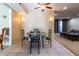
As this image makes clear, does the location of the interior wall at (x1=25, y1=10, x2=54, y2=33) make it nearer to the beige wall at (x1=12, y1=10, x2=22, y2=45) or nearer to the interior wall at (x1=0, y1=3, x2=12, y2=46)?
the beige wall at (x1=12, y1=10, x2=22, y2=45)

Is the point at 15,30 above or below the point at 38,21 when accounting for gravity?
below

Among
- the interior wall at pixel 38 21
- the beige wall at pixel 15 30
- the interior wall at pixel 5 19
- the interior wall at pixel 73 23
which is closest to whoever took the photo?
the interior wall at pixel 5 19

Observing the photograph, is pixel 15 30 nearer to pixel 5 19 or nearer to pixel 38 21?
pixel 5 19

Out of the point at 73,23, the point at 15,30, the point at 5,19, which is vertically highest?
the point at 73,23

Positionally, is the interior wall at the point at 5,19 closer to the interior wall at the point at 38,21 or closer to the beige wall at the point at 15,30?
the beige wall at the point at 15,30

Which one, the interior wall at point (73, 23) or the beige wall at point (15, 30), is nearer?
the beige wall at point (15, 30)

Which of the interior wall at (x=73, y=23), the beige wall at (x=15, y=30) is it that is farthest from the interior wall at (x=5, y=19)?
the interior wall at (x=73, y=23)

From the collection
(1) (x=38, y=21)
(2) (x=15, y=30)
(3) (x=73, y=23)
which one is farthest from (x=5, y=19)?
(3) (x=73, y=23)

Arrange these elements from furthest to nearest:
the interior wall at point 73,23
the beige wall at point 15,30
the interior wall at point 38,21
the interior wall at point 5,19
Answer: the interior wall at point 73,23 → the interior wall at point 38,21 → the beige wall at point 15,30 → the interior wall at point 5,19

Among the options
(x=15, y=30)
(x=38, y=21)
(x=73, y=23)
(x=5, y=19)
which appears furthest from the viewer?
(x=73, y=23)

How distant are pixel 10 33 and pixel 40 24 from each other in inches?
135

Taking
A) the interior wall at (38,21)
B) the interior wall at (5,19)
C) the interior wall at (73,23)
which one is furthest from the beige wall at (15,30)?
the interior wall at (73,23)

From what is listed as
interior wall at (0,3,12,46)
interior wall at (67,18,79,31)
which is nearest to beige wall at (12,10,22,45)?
interior wall at (0,3,12,46)

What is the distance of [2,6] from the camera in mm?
7180
